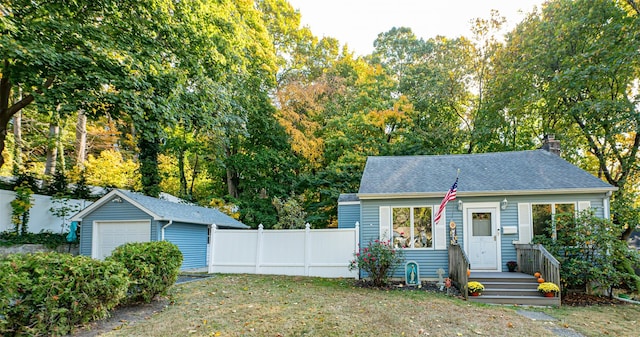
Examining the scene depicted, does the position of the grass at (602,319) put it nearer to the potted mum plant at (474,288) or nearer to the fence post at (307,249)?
the potted mum plant at (474,288)

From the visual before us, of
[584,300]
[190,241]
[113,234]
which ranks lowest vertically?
[584,300]

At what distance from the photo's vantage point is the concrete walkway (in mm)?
6141

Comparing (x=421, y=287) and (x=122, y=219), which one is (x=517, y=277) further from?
(x=122, y=219)

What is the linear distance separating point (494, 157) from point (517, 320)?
314 inches

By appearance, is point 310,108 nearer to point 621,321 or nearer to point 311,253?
point 311,253

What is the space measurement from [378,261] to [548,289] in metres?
4.08

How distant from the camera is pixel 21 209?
1195cm

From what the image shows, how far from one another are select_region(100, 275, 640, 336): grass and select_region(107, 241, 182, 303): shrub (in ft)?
1.68

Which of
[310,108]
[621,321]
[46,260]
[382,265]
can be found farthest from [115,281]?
[310,108]

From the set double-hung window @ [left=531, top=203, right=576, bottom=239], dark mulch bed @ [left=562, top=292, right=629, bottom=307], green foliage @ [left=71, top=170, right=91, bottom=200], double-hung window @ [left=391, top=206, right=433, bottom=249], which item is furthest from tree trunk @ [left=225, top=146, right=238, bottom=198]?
dark mulch bed @ [left=562, top=292, right=629, bottom=307]

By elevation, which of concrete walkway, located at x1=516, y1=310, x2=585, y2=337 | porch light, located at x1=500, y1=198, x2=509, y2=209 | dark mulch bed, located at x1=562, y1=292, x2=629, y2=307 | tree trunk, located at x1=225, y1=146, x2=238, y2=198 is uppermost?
tree trunk, located at x1=225, y1=146, x2=238, y2=198

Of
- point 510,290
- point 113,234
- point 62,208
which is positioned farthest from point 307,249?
point 62,208

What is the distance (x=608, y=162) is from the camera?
1692cm

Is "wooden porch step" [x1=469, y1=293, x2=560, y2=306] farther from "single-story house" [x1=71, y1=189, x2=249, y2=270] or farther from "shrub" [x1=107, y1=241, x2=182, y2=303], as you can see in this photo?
"single-story house" [x1=71, y1=189, x2=249, y2=270]
